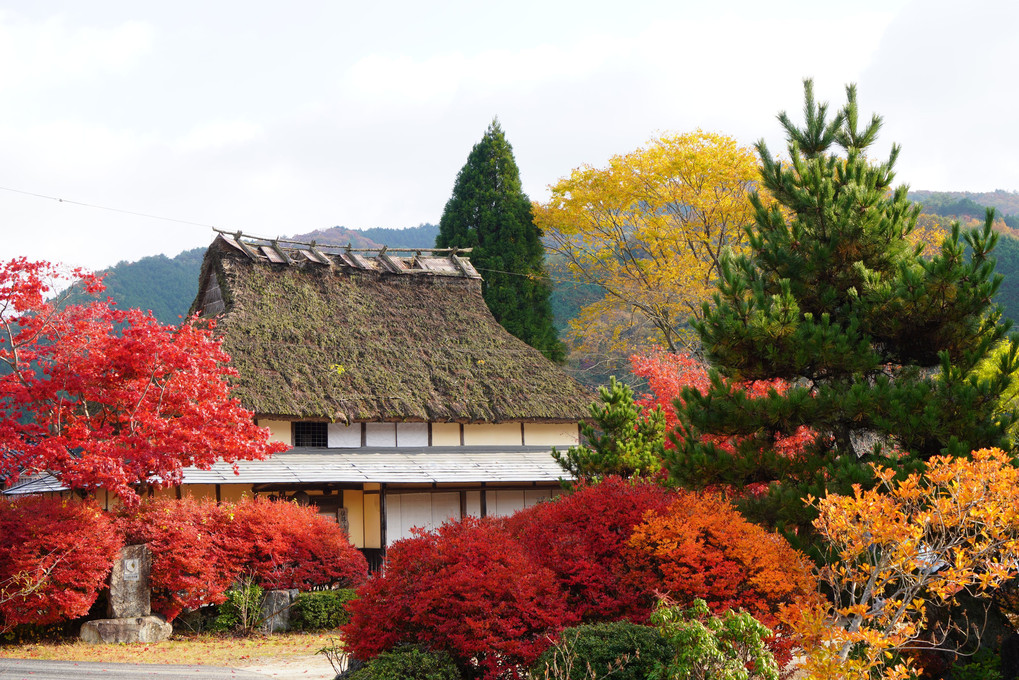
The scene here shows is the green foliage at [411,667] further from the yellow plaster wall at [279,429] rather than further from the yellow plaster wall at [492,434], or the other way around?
the yellow plaster wall at [492,434]

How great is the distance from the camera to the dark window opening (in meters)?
19.1

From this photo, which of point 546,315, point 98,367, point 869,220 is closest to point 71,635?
point 98,367

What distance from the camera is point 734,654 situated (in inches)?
272

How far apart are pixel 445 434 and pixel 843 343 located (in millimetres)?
12828

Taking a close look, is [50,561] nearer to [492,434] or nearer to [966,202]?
[492,434]

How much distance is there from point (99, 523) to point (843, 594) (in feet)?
32.3

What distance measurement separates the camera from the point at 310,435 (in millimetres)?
19203

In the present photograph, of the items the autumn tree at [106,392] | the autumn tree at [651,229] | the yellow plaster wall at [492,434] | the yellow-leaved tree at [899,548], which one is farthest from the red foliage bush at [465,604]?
the autumn tree at [651,229]

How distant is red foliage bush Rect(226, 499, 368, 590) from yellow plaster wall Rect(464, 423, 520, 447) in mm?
6030

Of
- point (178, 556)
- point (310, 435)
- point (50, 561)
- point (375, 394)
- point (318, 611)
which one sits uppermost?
point (375, 394)

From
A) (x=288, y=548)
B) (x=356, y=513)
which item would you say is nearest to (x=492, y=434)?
(x=356, y=513)

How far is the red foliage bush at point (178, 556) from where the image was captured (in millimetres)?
12875

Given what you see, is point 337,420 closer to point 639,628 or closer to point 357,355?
point 357,355

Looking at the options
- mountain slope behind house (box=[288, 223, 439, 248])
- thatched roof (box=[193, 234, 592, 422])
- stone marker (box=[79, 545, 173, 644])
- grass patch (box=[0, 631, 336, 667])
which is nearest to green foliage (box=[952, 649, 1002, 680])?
grass patch (box=[0, 631, 336, 667])
